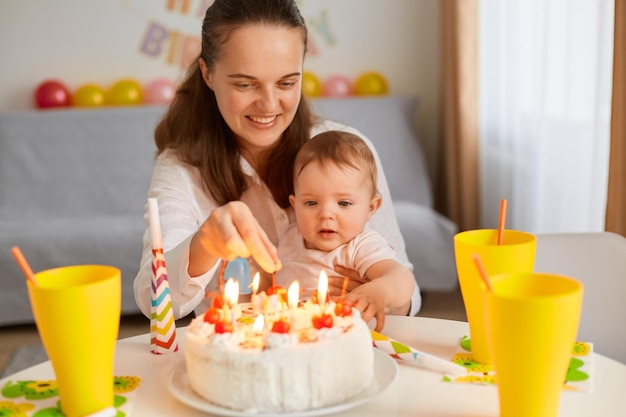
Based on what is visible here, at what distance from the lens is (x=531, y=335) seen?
0.89 meters

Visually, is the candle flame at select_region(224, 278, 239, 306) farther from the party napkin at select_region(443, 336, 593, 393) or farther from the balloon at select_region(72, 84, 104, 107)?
the balloon at select_region(72, 84, 104, 107)

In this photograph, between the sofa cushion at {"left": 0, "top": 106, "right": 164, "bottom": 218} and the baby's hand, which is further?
the sofa cushion at {"left": 0, "top": 106, "right": 164, "bottom": 218}

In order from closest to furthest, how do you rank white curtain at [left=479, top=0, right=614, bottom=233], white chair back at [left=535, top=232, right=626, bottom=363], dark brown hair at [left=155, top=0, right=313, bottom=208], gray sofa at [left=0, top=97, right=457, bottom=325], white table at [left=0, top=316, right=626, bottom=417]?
white table at [left=0, top=316, right=626, bottom=417], white chair back at [left=535, top=232, right=626, bottom=363], dark brown hair at [left=155, top=0, right=313, bottom=208], white curtain at [left=479, top=0, right=614, bottom=233], gray sofa at [left=0, top=97, right=457, bottom=325]

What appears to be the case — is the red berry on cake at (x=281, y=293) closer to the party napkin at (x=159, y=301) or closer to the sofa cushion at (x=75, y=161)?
the party napkin at (x=159, y=301)

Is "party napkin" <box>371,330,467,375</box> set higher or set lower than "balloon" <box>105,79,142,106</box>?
lower

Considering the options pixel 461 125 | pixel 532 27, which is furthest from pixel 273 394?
pixel 461 125

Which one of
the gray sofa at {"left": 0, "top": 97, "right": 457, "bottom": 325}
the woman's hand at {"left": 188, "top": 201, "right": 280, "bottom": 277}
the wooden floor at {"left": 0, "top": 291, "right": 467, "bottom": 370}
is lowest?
the wooden floor at {"left": 0, "top": 291, "right": 467, "bottom": 370}

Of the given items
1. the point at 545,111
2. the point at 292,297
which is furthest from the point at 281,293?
the point at 545,111

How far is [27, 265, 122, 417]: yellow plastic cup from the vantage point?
964mm

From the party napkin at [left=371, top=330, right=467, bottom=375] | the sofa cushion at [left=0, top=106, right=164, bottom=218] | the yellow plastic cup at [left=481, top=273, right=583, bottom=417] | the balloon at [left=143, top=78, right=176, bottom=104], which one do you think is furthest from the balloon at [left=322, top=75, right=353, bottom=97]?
the yellow plastic cup at [left=481, top=273, right=583, bottom=417]

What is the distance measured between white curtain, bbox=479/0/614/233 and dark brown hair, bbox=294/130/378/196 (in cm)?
116

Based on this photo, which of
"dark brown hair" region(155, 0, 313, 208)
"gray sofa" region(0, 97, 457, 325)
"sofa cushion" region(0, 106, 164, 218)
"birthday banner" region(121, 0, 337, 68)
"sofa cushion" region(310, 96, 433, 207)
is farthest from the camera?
"birthday banner" region(121, 0, 337, 68)

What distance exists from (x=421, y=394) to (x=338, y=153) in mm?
790

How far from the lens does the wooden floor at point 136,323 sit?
3646 millimetres
